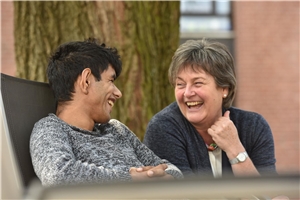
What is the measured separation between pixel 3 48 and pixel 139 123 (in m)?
6.65

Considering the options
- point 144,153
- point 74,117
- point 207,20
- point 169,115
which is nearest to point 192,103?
point 169,115

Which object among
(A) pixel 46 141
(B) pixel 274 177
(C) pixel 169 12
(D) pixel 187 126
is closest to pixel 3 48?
(C) pixel 169 12

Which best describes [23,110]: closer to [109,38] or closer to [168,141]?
[168,141]

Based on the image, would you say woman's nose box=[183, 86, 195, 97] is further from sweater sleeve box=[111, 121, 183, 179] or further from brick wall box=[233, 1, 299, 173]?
brick wall box=[233, 1, 299, 173]

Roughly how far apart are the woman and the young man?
26 cm

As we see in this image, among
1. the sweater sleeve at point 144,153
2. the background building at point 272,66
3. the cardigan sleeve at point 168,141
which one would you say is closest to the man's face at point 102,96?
the sweater sleeve at point 144,153

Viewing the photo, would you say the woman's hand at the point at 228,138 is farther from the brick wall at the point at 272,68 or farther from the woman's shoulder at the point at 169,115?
the brick wall at the point at 272,68

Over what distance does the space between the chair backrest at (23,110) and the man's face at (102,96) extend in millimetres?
234

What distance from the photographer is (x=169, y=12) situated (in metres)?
A: 4.64

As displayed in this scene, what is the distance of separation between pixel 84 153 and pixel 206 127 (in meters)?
0.92

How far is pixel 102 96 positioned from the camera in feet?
9.71

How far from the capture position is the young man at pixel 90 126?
263cm

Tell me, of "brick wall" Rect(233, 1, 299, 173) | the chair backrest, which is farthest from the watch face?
"brick wall" Rect(233, 1, 299, 173)

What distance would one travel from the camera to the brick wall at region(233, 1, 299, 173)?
11234 mm
